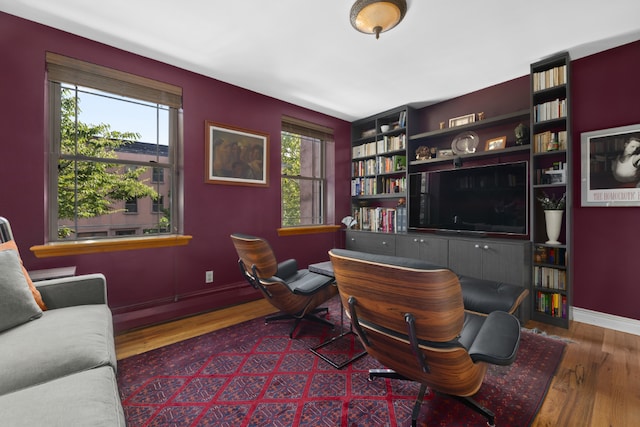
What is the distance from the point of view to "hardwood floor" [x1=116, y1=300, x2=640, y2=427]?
1.50 m

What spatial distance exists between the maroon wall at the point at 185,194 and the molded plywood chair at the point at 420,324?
2.11 metres

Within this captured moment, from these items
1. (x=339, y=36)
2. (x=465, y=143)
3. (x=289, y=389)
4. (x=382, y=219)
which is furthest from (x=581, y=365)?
(x=339, y=36)

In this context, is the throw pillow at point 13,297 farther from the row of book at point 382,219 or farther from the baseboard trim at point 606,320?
the baseboard trim at point 606,320

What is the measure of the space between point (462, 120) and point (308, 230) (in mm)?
2434

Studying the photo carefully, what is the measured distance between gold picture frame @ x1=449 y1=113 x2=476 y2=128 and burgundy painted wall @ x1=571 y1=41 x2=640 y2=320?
89 cm

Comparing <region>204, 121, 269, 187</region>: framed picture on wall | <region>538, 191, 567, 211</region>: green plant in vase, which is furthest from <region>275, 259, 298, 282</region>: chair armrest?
<region>538, 191, 567, 211</region>: green plant in vase

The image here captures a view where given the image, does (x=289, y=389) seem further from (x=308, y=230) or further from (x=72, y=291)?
(x=308, y=230)

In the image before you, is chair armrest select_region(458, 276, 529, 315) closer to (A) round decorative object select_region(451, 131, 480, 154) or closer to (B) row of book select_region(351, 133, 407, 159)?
(A) round decorative object select_region(451, 131, 480, 154)

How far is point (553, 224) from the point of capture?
2.68 m

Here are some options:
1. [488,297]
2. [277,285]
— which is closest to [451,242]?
[488,297]

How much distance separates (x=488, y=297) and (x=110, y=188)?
3.38 meters

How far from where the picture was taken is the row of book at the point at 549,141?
2650 millimetres

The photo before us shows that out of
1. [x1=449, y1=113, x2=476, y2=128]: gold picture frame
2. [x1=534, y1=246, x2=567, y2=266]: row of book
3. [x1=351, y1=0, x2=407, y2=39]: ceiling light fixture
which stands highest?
[x1=351, y1=0, x2=407, y2=39]: ceiling light fixture

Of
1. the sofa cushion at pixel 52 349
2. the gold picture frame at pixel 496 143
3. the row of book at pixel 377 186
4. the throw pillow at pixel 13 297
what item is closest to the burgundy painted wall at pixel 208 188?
the gold picture frame at pixel 496 143
